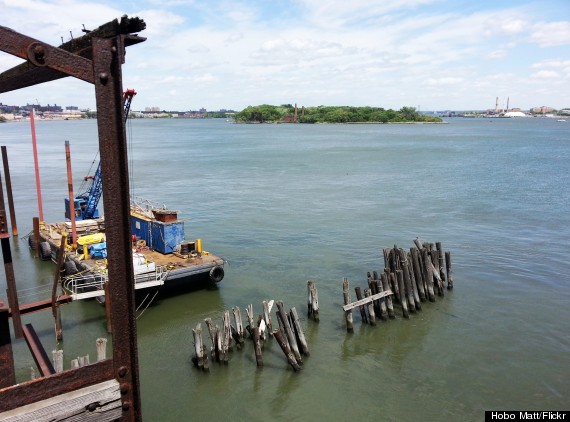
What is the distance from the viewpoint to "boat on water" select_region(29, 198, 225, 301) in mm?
19938

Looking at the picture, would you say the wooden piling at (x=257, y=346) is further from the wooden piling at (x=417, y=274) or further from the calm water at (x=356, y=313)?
the wooden piling at (x=417, y=274)

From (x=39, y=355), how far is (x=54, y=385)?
2.73 meters

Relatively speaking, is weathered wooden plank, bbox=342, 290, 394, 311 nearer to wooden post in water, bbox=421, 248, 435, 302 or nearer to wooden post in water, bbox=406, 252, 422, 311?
wooden post in water, bbox=406, 252, 422, 311

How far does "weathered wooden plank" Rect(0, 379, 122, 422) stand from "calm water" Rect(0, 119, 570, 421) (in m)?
10.6

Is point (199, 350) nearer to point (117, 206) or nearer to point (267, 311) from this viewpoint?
point (267, 311)

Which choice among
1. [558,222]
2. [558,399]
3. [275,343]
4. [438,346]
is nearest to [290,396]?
[275,343]

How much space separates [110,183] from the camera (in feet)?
11.8

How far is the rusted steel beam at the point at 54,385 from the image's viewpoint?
135 inches

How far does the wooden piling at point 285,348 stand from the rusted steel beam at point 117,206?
1129 centimetres

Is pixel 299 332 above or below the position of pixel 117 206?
below

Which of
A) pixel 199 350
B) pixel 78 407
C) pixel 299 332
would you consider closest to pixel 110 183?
pixel 78 407

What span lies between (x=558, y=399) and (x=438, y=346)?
14.0ft

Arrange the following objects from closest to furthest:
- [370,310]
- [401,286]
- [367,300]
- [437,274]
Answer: [367,300]
[370,310]
[401,286]
[437,274]

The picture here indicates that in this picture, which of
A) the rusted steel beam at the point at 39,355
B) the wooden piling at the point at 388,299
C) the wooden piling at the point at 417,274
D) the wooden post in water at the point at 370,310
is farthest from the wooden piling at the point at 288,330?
the rusted steel beam at the point at 39,355
